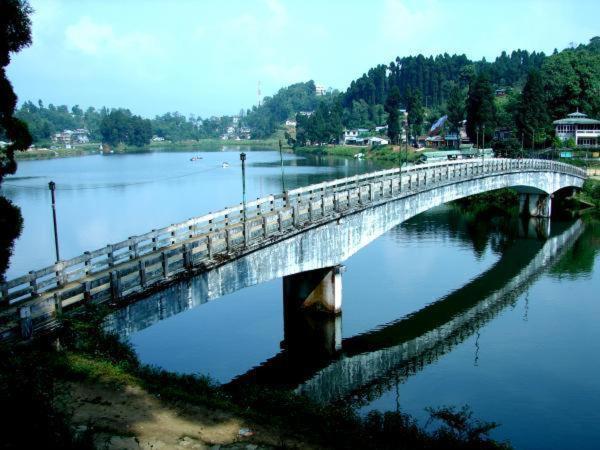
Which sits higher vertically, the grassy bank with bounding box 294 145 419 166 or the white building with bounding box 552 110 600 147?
the white building with bounding box 552 110 600 147

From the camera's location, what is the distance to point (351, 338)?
32.8 m

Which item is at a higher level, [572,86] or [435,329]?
[572,86]

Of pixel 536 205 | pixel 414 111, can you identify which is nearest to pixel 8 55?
pixel 536 205

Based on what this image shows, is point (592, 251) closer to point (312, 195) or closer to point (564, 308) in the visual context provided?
point (564, 308)

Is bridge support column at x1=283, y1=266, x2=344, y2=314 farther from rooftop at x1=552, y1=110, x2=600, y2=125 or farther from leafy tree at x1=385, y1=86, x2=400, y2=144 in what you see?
leafy tree at x1=385, y1=86, x2=400, y2=144

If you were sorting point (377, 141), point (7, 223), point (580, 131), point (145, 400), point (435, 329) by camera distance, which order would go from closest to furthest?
point (145, 400), point (7, 223), point (435, 329), point (580, 131), point (377, 141)

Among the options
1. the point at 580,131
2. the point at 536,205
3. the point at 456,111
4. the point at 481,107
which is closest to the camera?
the point at 536,205

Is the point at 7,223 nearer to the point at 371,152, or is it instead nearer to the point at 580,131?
the point at 580,131

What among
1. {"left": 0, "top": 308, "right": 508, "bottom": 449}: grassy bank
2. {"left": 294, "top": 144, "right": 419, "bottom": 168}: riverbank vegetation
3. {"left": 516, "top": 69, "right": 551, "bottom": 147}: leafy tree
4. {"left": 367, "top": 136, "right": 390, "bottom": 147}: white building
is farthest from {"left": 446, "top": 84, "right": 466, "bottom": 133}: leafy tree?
{"left": 0, "top": 308, "right": 508, "bottom": 449}: grassy bank

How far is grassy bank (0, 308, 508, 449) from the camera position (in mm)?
13797

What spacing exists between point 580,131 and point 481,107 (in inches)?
709

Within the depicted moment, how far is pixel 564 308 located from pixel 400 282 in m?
10.8

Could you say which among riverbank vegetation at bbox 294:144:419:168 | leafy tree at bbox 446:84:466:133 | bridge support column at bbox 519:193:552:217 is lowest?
bridge support column at bbox 519:193:552:217

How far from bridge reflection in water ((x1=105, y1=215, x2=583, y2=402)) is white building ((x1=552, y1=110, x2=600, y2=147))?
221 feet
